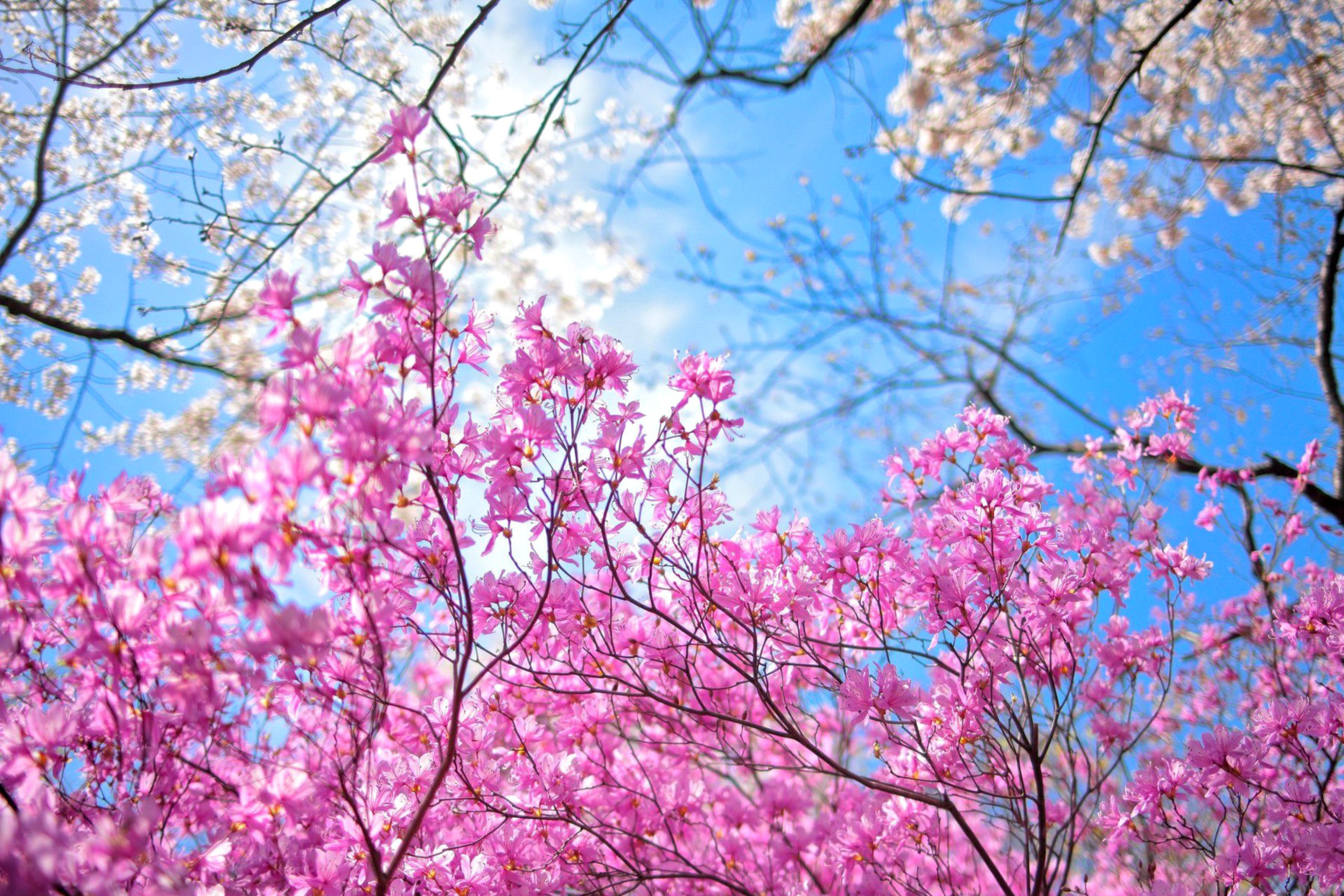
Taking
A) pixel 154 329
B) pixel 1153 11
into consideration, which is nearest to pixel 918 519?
pixel 154 329

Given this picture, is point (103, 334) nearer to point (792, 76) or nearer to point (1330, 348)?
point (792, 76)

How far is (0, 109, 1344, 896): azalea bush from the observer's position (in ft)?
4.18

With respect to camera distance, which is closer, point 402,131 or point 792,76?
point 402,131

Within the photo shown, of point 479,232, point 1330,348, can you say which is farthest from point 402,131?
point 1330,348

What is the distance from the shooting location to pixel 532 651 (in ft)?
7.43

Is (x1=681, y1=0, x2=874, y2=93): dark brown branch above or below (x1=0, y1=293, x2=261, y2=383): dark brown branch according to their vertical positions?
above

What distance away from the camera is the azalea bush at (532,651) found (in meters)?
1.28

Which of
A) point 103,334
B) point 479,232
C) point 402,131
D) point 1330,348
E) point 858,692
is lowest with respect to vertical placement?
point 858,692

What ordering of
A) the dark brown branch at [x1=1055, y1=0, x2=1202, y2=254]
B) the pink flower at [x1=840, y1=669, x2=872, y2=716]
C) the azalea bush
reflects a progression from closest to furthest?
the azalea bush, the pink flower at [x1=840, y1=669, x2=872, y2=716], the dark brown branch at [x1=1055, y1=0, x2=1202, y2=254]

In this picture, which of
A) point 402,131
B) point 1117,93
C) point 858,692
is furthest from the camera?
point 1117,93

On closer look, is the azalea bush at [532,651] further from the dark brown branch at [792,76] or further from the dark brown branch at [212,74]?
the dark brown branch at [792,76]

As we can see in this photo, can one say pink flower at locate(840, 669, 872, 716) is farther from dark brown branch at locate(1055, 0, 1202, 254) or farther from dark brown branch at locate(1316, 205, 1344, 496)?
dark brown branch at locate(1316, 205, 1344, 496)

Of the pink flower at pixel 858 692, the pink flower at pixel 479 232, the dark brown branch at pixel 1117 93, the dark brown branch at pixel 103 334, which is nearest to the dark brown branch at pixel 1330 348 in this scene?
the dark brown branch at pixel 1117 93

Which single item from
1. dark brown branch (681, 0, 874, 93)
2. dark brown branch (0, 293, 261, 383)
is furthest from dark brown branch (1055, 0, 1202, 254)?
dark brown branch (0, 293, 261, 383)
